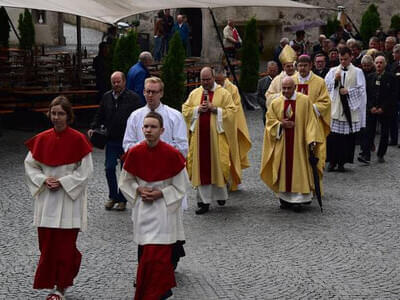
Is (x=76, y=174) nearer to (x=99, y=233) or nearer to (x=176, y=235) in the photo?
(x=176, y=235)

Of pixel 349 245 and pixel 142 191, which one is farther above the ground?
pixel 142 191

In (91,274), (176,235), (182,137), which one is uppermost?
(182,137)

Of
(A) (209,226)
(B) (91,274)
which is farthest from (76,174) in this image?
(A) (209,226)

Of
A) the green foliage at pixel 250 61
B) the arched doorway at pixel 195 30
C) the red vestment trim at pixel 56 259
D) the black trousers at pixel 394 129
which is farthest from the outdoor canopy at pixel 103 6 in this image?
the arched doorway at pixel 195 30

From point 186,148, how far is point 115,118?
1844 millimetres

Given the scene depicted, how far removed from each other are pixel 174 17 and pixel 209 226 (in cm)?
1770

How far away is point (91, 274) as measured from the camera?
7.55 metres

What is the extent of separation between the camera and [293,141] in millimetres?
10188

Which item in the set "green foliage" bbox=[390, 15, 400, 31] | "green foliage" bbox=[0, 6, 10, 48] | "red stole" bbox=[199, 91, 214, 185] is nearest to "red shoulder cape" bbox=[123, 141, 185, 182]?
"red stole" bbox=[199, 91, 214, 185]

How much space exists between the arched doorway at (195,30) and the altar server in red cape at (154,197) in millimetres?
20871

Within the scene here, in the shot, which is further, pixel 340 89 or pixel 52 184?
pixel 340 89

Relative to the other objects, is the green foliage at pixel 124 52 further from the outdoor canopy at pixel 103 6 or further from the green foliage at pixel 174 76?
the green foliage at pixel 174 76

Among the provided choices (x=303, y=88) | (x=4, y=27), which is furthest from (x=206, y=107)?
(x=4, y=27)

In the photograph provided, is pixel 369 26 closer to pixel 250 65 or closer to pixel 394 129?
pixel 250 65
